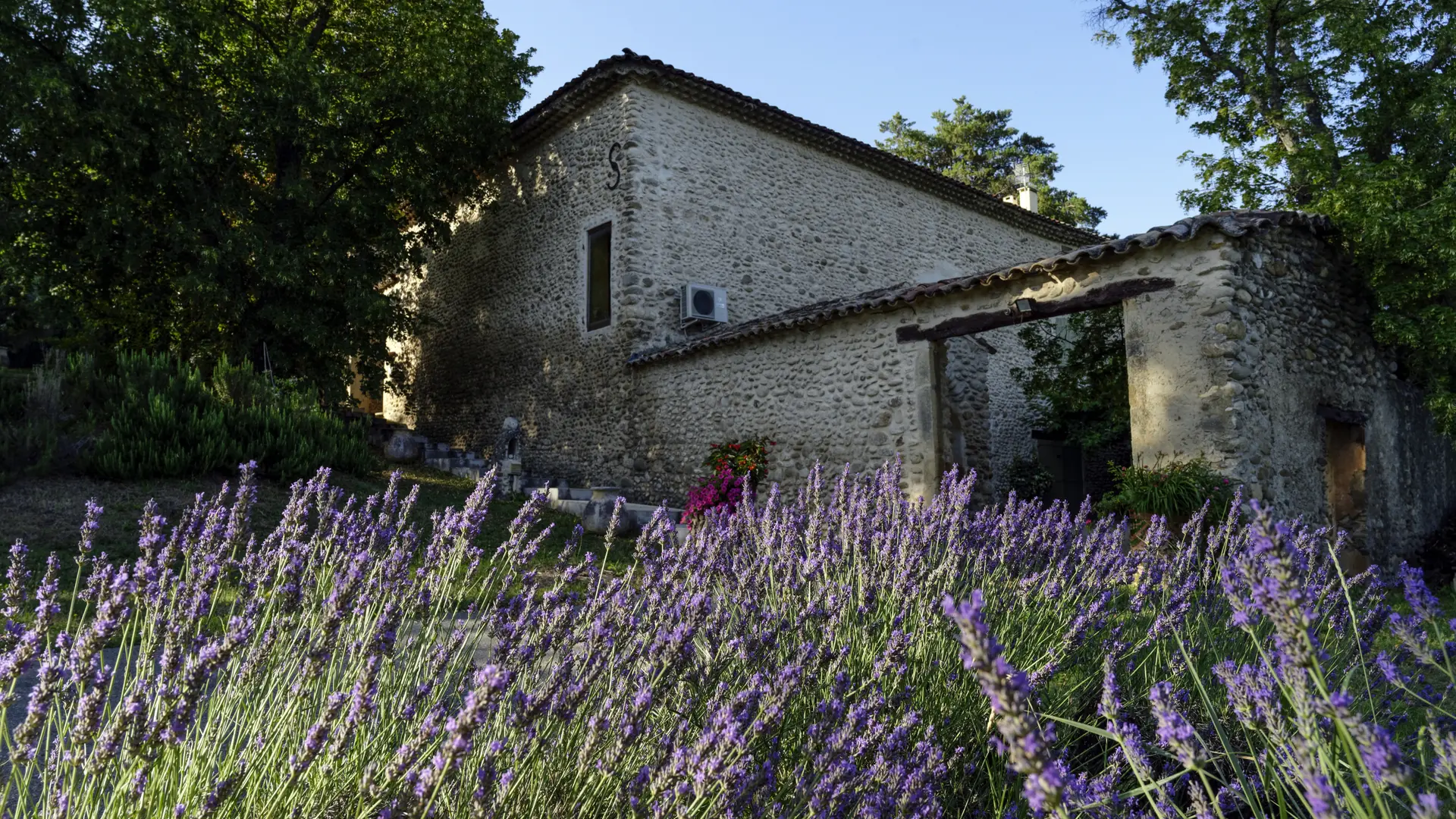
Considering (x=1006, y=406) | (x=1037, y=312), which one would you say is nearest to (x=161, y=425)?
(x=1037, y=312)

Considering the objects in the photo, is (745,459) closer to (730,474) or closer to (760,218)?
(730,474)

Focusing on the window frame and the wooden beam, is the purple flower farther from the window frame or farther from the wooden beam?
the window frame

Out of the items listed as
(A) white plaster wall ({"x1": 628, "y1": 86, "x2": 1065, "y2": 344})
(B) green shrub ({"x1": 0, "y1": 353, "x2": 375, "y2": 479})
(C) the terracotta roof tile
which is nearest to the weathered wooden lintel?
(C) the terracotta roof tile

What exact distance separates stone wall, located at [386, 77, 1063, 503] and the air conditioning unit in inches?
8.9

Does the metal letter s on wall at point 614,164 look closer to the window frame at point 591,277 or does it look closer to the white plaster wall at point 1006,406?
the window frame at point 591,277

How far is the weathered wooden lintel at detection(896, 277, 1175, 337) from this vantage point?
21.0 feet

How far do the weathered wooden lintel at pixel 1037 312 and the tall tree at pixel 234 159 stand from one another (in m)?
6.46

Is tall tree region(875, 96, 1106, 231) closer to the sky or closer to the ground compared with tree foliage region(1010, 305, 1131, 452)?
closer to the sky

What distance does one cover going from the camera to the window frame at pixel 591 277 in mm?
10406

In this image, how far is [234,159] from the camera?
400 inches

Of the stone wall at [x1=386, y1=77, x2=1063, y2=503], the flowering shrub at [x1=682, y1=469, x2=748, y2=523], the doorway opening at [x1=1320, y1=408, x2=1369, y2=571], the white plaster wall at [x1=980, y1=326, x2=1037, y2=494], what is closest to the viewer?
the doorway opening at [x1=1320, y1=408, x2=1369, y2=571]

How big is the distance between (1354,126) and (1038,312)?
600 centimetres

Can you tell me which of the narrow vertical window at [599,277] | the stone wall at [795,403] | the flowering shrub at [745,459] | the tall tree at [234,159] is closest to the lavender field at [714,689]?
the stone wall at [795,403]

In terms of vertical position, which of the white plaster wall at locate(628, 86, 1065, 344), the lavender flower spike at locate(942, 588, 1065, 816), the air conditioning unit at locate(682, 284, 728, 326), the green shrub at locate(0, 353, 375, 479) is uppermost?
the white plaster wall at locate(628, 86, 1065, 344)
